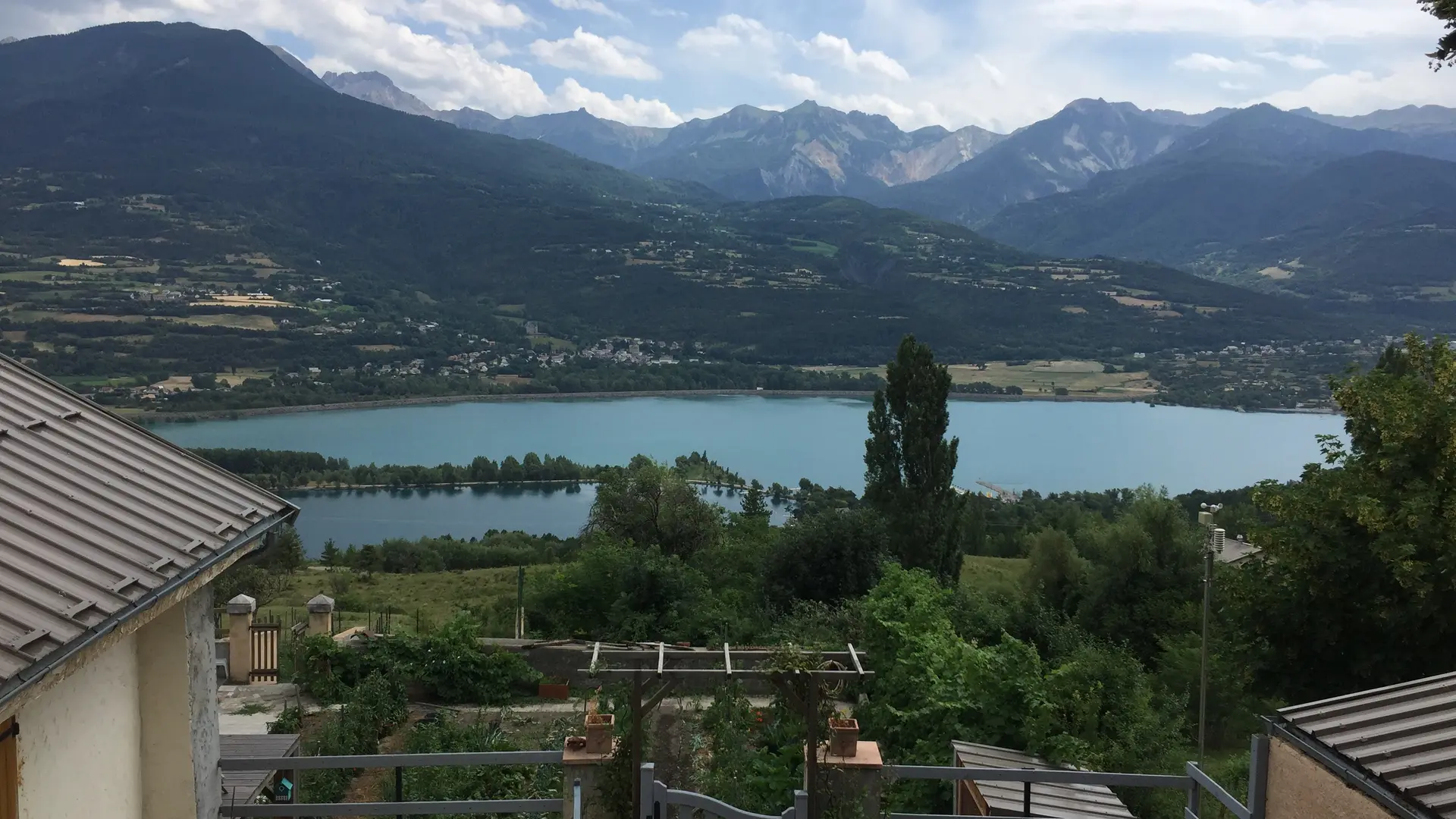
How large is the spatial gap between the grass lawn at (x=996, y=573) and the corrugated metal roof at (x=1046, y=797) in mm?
11663

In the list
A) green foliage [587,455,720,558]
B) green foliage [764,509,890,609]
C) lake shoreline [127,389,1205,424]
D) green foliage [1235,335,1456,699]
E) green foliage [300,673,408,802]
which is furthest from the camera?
lake shoreline [127,389,1205,424]

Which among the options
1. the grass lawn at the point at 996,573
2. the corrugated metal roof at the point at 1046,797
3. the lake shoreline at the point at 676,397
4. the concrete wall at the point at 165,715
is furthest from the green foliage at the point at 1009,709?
the lake shoreline at the point at 676,397

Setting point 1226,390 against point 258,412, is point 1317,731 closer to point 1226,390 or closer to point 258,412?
point 258,412

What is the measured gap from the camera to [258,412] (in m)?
71.8

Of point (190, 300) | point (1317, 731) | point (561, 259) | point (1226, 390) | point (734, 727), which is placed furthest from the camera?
point (561, 259)

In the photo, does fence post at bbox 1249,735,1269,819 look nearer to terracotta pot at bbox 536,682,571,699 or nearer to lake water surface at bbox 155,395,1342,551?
terracotta pot at bbox 536,682,571,699

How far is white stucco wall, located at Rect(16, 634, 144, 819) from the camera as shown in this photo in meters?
1.94

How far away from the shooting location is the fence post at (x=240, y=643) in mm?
9695

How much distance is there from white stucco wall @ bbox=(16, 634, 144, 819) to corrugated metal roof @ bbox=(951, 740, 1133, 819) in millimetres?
4109

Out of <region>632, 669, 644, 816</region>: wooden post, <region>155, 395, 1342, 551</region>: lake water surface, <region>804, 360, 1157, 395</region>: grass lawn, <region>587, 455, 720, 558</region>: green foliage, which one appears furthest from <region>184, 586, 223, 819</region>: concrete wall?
<region>804, 360, 1157, 395</region>: grass lawn

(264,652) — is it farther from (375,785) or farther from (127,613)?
(127,613)

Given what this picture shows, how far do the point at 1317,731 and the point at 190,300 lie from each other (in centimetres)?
10770

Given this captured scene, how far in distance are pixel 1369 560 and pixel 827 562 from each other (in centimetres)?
907

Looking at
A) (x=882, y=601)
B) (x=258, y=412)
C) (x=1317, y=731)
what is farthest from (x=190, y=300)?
(x=1317, y=731)
